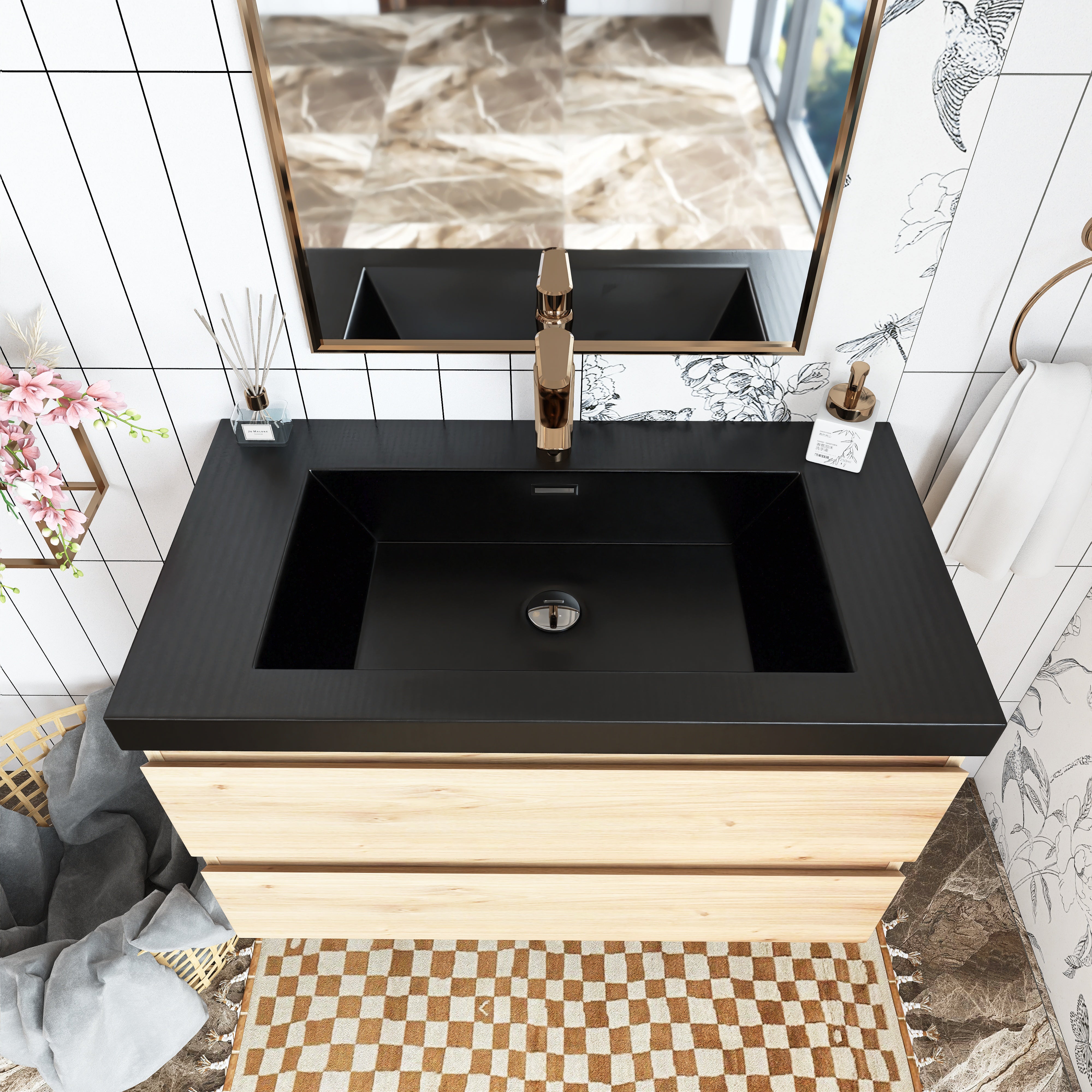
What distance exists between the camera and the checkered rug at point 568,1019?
4.83 feet

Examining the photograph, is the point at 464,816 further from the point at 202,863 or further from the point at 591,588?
the point at 202,863

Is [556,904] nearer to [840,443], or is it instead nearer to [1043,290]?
Result: [840,443]

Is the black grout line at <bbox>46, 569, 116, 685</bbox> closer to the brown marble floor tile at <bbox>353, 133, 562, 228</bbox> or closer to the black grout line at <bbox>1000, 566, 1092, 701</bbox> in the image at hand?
the brown marble floor tile at <bbox>353, 133, 562, 228</bbox>

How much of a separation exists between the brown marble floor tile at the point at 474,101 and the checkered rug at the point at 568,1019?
4.47 feet

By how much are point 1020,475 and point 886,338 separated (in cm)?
26

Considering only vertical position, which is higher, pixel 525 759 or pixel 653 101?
pixel 653 101

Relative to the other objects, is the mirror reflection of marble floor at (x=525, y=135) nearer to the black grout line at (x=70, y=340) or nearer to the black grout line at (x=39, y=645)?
the black grout line at (x=70, y=340)

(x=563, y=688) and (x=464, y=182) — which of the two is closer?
(x=563, y=688)

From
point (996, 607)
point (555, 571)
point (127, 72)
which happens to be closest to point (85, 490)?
point (127, 72)

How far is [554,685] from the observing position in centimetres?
98

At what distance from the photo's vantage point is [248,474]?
122 centimetres

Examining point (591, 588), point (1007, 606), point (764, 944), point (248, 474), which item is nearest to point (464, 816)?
point (591, 588)

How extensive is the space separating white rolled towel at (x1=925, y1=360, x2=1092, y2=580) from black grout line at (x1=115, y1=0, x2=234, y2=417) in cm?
105

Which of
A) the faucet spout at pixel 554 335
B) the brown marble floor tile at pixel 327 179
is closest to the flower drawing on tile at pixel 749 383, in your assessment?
the faucet spout at pixel 554 335
